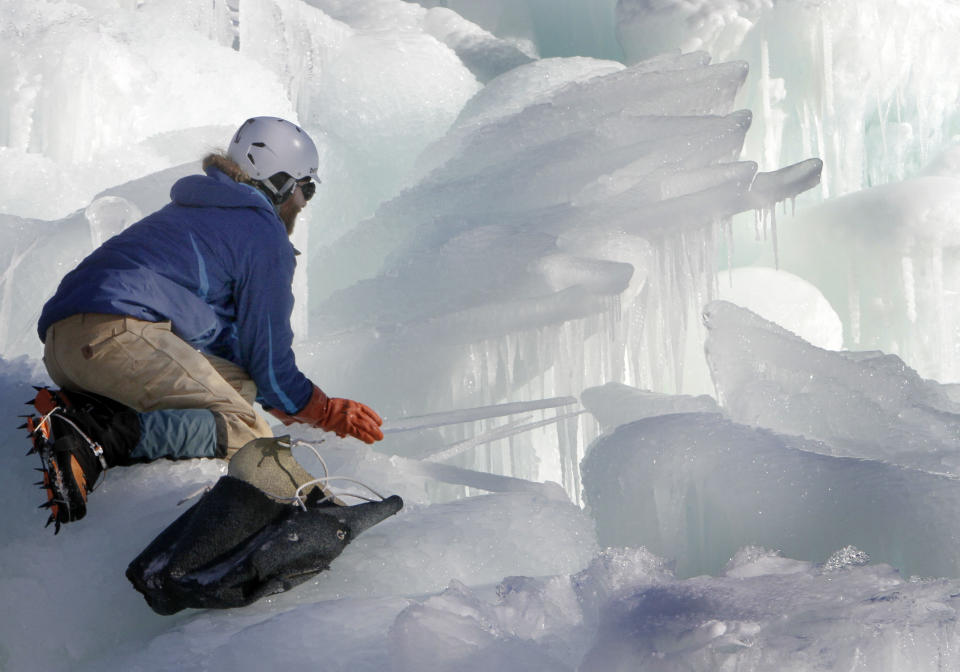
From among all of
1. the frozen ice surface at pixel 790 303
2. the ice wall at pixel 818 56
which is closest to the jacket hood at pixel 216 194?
the frozen ice surface at pixel 790 303

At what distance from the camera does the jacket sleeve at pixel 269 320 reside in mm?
2188

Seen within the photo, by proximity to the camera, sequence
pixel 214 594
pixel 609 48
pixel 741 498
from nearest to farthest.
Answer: pixel 214 594
pixel 741 498
pixel 609 48

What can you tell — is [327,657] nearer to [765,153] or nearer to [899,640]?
[899,640]

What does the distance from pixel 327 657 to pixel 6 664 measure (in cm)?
73

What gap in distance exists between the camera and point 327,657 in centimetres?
139

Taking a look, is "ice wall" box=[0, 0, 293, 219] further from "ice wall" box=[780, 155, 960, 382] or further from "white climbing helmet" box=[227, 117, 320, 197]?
"ice wall" box=[780, 155, 960, 382]

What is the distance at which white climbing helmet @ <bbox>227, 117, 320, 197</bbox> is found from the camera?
7.84 feet

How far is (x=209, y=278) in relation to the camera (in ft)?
7.04

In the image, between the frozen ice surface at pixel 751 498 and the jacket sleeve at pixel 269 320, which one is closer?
the jacket sleeve at pixel 269 320

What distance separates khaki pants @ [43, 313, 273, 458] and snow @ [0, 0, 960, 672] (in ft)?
0.53

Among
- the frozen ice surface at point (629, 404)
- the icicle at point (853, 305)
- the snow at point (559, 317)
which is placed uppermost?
the snow at point (559, 317)

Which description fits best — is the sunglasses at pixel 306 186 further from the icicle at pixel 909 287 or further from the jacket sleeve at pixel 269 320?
the icicle at pixel 909 287

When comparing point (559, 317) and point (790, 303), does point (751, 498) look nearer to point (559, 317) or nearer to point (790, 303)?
point (559, 317)

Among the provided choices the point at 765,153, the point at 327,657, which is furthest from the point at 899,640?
the point at 765,153
